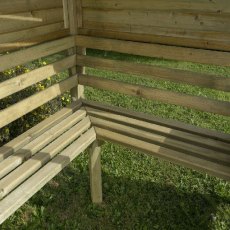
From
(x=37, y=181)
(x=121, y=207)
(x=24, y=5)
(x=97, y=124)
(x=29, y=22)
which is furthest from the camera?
(x=121, y=207)

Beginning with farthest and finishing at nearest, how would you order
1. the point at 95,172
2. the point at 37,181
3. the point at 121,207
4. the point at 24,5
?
the point at 121,207, the point at 95,172, the point at 24,5, the point at 37,181

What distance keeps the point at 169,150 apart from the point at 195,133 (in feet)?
1.25

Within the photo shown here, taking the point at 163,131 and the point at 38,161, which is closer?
the point at 38,161

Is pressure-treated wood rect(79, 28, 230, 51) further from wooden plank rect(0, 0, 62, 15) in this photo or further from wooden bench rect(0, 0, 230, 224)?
wooden plank rect(0, 0, 62, 15)

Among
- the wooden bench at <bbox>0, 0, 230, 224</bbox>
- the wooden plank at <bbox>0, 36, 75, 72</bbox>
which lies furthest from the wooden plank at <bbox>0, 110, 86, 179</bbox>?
the wooden plank at <bbox>0, 36, 75, 72</bbox>

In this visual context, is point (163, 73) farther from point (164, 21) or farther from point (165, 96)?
point (164, 21)

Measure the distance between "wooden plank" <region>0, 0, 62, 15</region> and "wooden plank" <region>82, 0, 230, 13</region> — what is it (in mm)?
398

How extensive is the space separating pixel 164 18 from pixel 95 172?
1773 millimetres

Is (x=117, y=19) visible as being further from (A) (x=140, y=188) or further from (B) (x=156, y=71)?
(A) (x=140, y=188)

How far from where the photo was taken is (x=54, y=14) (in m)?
3.48

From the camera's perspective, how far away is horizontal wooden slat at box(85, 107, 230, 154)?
302 centimetres

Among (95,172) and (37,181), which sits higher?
(37,181)

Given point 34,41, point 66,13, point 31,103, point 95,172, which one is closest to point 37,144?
point 31,103

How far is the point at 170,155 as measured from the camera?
2963 millimetres
